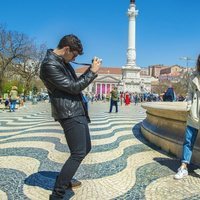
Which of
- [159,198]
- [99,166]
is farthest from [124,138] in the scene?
[159,198]

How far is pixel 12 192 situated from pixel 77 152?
3.46ft

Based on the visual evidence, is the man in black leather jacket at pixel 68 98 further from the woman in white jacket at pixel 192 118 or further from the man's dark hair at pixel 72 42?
the woman in white jacket at pixel 192 118

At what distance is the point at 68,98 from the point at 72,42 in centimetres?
58

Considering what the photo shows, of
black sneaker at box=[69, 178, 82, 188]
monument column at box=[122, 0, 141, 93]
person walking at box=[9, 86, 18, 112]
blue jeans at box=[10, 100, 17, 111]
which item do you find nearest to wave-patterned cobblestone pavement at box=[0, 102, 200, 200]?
black sneaker at box=[69, 178, 82, 188]

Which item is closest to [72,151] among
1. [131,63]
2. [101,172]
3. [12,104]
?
[101,172]

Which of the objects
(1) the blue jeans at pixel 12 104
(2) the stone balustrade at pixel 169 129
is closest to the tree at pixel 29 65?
(1) the blue jeans at pixel 12 104

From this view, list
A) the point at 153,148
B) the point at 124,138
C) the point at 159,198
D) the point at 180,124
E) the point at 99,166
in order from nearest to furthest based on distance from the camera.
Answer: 1. the point at 159,198
2. the point at 99,166
3. the point at 180,124
4. the point at 153,148
5. the point at 124,138

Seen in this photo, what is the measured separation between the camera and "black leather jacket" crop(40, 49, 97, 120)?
350 centimetres

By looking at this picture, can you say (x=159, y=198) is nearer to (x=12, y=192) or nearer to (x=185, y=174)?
(x=185, y=174)

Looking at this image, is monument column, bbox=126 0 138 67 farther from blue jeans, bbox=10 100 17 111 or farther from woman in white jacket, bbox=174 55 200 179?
woman in white jacket, bbox=174 55 200 179

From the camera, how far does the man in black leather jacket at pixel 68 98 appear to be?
11.5 feet

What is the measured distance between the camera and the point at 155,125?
742cm

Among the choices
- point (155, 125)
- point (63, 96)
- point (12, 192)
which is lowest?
point (12, 192)

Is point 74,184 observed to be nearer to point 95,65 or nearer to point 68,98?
point 68,98
